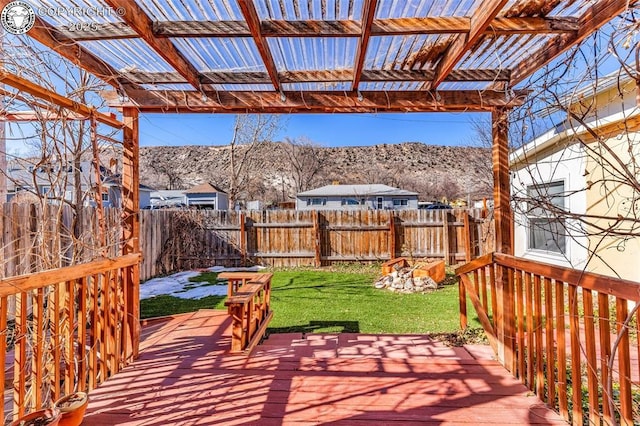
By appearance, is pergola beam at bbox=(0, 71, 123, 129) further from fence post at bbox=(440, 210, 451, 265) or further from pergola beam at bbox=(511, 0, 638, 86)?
fence post at bbox=(440, 210, 451, 265)

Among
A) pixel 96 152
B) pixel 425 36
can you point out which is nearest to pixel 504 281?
pixel 425 36

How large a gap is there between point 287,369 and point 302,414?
2.08ft

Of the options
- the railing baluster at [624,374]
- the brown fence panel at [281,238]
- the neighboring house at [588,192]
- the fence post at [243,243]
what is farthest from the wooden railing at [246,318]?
the fence post at [243,243]

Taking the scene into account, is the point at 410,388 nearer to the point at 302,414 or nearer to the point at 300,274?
the point at 302,414

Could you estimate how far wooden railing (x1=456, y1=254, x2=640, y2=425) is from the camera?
162 centimetres

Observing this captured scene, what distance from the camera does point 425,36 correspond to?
98.0 inches

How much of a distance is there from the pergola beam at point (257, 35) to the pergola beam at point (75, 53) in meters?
1.11

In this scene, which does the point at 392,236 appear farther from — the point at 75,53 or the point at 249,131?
the point at 249,131

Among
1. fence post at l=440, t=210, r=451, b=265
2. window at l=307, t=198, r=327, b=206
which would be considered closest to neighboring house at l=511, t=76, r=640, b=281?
fence post at l=440, t=210, r=451, b=265

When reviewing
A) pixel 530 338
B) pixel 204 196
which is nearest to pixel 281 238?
pixel 530 338

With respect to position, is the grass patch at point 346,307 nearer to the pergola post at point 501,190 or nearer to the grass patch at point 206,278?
the grass patch at point 206,278

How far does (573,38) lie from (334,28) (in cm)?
155

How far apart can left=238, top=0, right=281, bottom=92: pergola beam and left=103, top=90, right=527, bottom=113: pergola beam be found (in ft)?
0.92

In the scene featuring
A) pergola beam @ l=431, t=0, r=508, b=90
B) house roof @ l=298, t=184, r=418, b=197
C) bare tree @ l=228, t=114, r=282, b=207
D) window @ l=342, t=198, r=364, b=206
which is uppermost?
bare tree @ l=228, t=114, r=282, b=207
